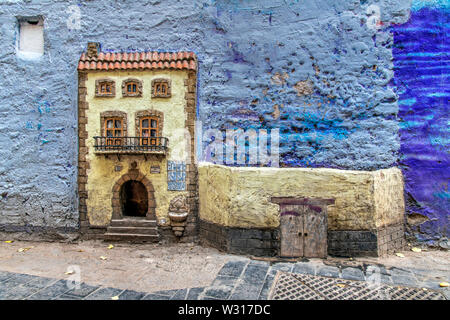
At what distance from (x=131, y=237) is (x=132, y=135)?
2.50 m

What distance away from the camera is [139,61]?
22.3 feet

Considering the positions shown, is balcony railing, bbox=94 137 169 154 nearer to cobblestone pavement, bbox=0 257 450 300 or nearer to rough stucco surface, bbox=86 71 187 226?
rough stucco surface, bbox=86 71 187 226

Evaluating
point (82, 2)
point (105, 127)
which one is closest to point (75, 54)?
point (82, 2)

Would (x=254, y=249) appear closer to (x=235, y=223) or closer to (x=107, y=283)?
(x=235, y=223)

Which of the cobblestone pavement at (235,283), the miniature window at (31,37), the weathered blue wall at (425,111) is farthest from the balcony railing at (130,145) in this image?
the weathered blue wall at (425,111)

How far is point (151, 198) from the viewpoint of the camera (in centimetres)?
693

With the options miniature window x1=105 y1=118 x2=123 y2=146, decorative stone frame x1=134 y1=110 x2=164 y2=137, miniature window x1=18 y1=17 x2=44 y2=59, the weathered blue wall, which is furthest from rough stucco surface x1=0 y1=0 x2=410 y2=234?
decorative stone frame x1=134 y1=110 x2=164 y2=137

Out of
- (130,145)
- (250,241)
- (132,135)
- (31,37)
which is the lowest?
(250,241)

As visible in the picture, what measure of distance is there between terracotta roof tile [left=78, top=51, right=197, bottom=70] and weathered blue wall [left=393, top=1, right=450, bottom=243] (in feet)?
16.1

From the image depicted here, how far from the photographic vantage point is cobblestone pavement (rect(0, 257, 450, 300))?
14.5 ft

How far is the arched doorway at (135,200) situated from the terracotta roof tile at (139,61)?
9.62 feet

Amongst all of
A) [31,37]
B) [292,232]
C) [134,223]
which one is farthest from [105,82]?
[292,232]

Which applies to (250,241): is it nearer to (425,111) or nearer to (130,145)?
(130,145)

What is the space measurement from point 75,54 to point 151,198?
4.07 m
